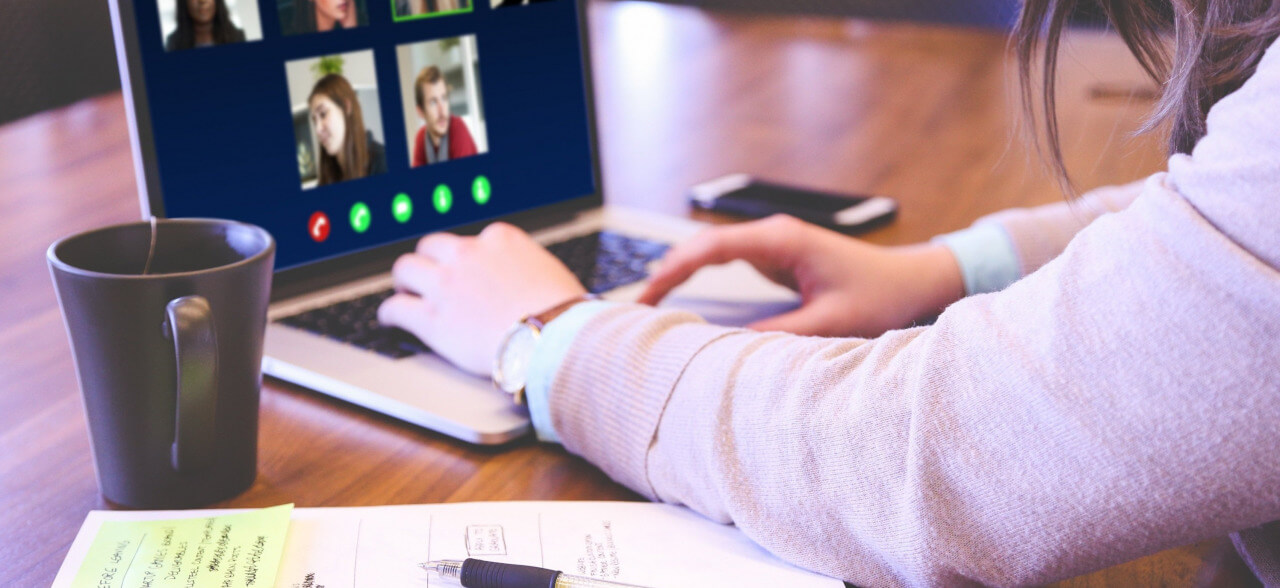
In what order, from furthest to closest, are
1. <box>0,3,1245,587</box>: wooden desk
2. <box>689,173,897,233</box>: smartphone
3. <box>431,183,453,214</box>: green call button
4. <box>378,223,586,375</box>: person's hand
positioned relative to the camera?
<box>689,173,897,233</box>: smartphone, <box>431,183,453,214</box>: green call button, <box>378,223,586,375</box>: person's hand, <box>0,3,1245,587</box>: wooden desk

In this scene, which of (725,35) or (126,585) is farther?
(725,35)

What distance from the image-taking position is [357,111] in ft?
2.65

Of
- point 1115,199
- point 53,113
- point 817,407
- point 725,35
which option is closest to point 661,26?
point 725,35

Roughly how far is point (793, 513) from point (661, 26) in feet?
5.29

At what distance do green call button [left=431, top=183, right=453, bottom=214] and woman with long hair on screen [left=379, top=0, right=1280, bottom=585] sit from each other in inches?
11.3

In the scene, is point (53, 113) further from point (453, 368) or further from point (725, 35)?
point (725, 35)

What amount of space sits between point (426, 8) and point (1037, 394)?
1.96 feet

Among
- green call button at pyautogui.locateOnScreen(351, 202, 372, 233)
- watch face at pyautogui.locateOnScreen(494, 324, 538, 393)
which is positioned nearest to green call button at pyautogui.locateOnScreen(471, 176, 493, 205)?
green call button at pyautogui.locateOnScreen(351, 202, 372, 233)

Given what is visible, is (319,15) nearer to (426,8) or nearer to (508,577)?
(426,8)

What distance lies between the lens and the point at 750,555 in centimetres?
49

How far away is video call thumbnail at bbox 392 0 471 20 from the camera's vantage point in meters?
0.82

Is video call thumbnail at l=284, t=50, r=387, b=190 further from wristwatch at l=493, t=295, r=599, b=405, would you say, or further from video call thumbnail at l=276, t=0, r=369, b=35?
wristwatch at l=493, t=295, r=599, b=405

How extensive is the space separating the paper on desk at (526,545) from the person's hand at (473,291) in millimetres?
154

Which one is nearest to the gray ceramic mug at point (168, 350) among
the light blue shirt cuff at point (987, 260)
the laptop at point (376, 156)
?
the laptop at point (376, 156)
